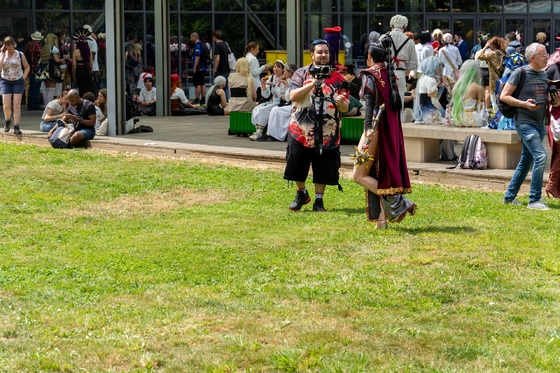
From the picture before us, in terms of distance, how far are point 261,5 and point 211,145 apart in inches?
630

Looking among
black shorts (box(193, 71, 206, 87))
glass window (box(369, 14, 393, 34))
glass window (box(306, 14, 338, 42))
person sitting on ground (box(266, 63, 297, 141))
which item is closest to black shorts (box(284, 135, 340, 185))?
person sitting on ground (box(266, 63, 297, 141))

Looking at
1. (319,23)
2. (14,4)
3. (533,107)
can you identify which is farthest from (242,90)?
(319,23)

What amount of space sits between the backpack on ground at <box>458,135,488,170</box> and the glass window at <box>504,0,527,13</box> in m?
25.6

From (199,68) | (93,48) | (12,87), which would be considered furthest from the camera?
(199,68)

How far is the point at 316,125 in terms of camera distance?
10.6 m

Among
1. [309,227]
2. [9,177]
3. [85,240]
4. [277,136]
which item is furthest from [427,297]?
[277,136]

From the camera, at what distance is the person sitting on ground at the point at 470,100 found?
1395cm

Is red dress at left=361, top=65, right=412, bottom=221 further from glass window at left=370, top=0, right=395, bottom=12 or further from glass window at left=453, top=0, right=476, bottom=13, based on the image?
glass window at left=453, top=0, right=476, bottom=13

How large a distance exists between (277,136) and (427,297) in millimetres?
10823

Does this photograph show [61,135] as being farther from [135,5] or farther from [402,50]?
[135,5]

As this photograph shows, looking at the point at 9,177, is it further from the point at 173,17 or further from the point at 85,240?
the point at 173,17

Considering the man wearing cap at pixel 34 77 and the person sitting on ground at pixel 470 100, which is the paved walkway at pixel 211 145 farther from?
the man wearing cap at pixel 34 77

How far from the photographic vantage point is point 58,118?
1827 cm

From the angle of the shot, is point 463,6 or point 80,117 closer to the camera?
point 80,117
